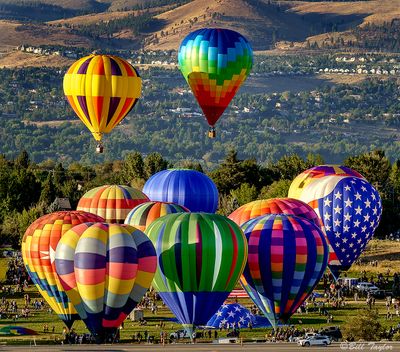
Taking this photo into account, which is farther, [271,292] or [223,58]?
[223,58]

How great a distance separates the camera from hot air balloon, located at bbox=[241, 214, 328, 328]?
52.6 meters

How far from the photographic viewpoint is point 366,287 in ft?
211

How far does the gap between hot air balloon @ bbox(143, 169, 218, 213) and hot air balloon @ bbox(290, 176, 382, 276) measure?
7.13 meters

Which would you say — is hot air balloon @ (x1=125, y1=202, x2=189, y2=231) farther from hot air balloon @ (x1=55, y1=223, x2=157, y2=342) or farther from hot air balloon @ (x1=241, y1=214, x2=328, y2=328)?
hot air balloon @ (x1=55, y1=223, x2=157, y2=342)

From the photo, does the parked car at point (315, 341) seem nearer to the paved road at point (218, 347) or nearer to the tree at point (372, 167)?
the paved road at point (218, 347)

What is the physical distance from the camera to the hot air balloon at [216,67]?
73938 millimetres

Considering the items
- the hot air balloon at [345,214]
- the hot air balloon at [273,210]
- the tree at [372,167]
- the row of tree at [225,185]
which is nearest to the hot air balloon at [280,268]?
the hot air balloon at [273,210]

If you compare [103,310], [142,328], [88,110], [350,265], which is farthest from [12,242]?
[103,310]

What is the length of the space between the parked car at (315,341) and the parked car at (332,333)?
2.06 metres

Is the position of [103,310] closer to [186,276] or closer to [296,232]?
[186,276]

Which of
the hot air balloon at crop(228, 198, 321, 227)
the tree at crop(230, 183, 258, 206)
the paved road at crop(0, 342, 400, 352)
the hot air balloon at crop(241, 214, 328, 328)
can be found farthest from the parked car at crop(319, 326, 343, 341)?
the tree at crop(230, 183, 258, 206)

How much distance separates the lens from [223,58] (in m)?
73.9

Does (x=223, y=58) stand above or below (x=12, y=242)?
above

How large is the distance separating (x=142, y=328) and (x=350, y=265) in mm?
15263
